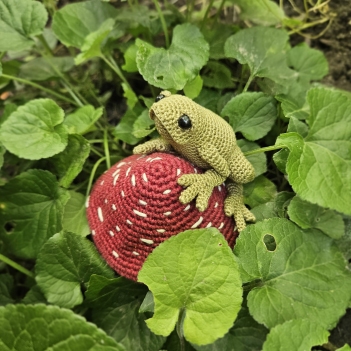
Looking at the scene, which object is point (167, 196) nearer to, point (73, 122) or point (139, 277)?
point (139, 277)

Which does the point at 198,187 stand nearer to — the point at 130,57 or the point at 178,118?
the point at 178,118

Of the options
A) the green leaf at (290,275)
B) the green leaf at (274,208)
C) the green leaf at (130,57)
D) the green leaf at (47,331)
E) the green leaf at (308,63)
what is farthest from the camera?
the green leaf at (308,63)

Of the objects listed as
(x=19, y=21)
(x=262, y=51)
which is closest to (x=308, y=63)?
(x=262, y=51)

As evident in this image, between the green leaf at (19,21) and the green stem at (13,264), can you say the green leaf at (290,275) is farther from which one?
the green leaf at (19,21)

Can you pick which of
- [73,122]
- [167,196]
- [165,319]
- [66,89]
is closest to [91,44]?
[73,122]

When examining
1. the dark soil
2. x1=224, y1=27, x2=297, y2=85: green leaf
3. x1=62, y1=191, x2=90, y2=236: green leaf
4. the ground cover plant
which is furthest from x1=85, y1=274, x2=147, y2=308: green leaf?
the dark soil

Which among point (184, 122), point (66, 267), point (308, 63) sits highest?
point (184, 122)

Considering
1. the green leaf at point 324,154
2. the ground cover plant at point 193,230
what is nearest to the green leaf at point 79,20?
the ground cover plant at point 193,230
